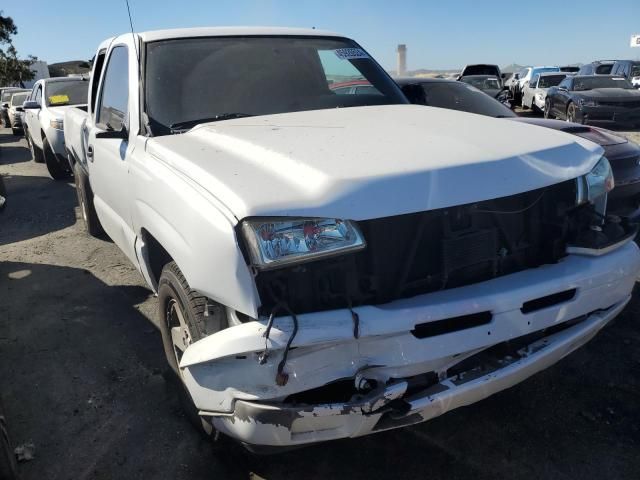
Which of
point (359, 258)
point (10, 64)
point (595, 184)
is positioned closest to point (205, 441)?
point (359, 258)

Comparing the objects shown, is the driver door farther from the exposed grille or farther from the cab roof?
the exposed grille

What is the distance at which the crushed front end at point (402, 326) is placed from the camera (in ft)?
6.13

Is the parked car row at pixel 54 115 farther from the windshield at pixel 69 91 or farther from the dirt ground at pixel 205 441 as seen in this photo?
the dirt ground at pixel 205 441

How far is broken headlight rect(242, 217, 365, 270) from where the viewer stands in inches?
72.9

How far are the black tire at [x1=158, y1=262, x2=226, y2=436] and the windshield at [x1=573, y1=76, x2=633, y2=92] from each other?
42.9 feet

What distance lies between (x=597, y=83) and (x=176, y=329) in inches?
540

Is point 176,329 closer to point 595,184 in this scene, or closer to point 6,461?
point 6,461

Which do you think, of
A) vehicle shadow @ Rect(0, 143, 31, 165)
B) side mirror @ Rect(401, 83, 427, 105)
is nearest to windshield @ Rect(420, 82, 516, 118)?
side mirror @ Rect(401, 83, 427, 105)

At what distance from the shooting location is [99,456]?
8.57ft

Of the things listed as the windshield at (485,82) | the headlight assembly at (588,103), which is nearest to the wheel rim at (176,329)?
the headlight assembly at (588,103)

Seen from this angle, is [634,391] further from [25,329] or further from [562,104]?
[562,104]

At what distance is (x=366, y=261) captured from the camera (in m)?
A: 2.06

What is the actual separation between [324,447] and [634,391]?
1.74m

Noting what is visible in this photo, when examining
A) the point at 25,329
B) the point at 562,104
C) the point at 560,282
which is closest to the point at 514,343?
the point at 560,282
